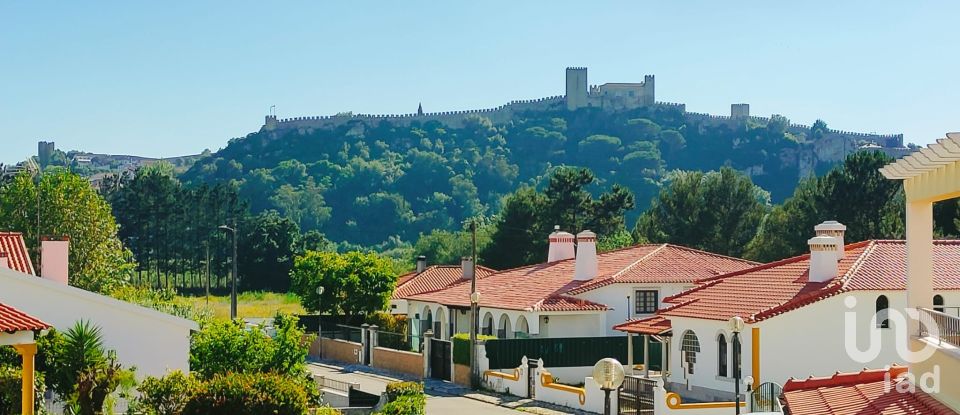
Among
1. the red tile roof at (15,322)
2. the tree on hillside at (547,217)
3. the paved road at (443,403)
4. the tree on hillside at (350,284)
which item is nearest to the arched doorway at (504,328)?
the paved road at (443,403)

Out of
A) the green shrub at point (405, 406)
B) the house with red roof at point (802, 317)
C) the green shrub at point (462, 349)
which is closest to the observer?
the green shrub at point (405, 406)

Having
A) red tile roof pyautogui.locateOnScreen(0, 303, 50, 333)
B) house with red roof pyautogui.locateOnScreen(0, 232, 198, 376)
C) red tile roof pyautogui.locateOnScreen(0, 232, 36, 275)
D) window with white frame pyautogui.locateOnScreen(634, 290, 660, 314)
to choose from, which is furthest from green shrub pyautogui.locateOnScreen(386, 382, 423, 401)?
window with white frame pyautogui.locateOnScreen(634, 290, 660, 314)

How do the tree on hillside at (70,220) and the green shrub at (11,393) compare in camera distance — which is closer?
the green shrub at (11,393)

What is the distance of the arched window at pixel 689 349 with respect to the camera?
32938 mm

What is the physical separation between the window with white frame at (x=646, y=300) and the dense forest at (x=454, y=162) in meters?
98.4

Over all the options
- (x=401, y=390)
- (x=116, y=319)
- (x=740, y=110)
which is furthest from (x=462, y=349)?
(x=740, y=110)

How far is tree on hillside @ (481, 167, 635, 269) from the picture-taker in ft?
236

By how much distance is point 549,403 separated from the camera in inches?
1278

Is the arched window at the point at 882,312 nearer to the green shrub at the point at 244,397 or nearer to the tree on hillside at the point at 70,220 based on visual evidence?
the green shrub at the point at 244,397

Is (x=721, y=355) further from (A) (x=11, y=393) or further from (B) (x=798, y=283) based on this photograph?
(A) (x=11, y=393)

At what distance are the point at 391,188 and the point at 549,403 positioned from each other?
12507 cm

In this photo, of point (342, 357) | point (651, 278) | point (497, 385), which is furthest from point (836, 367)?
point (342, 357)

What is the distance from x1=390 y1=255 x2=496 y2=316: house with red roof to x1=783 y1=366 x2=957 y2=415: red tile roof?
3785 cm

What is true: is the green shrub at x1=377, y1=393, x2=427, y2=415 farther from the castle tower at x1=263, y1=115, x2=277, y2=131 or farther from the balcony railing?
the castle tower at x1=263, y1=115, x2=277, y2=131
